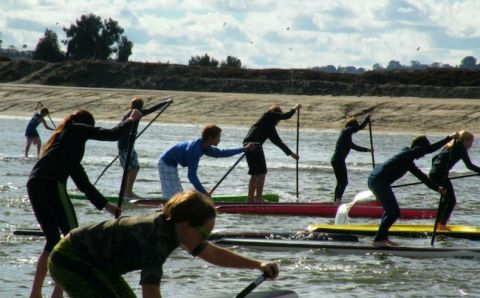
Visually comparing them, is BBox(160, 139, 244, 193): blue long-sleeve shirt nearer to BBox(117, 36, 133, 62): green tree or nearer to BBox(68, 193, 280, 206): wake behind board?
BBox(68, 193, 280, 206): wake behind board

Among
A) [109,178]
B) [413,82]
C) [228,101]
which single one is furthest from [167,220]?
[413,82]

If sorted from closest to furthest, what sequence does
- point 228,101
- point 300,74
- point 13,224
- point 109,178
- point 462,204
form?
1. point 13,224
2. point 462,204
3. point 109,178
4. point 228,101
5. point 300,74

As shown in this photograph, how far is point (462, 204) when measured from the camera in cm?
1611

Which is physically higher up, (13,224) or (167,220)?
(167,220)

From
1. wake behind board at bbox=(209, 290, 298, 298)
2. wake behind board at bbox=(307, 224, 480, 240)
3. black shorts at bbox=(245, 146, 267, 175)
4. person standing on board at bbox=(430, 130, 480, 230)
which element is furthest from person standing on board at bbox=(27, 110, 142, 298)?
black shorts at bbox=(245, 146, 267, 175)

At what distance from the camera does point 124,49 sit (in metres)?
79.0

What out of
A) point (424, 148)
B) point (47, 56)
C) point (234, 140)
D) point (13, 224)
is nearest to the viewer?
point (424, 148)

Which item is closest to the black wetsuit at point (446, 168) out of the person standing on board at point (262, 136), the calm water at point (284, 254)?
the calm water at point (284, 254)

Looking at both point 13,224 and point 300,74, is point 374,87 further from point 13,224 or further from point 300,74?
point 13,224

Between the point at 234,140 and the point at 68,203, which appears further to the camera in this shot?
the point at 234,140

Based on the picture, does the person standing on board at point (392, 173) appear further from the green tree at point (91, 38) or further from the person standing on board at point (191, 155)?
the green tree at point (91, 38)

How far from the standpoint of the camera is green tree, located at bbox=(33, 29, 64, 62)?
3008 inches

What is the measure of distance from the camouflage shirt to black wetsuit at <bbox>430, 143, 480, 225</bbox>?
634 cm

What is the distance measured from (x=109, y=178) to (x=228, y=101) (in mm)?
23731
